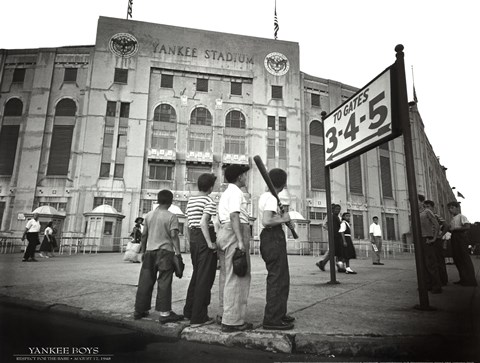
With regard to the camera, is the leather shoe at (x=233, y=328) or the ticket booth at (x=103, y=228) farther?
the ticket booth at (x=103, y=228)

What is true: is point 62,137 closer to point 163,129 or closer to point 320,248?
point 163,129

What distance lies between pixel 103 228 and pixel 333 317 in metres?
21.2

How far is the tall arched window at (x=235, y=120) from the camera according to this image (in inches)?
1078

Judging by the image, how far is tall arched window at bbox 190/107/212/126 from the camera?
88.3 ft

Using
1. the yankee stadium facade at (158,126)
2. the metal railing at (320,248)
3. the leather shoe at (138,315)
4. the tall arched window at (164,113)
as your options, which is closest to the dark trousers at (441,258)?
the leather shoe at (138,315)

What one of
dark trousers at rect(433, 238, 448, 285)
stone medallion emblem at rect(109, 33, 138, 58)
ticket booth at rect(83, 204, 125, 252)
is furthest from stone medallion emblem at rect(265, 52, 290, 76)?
dark trousers at rect(433, 238, 448, 285)

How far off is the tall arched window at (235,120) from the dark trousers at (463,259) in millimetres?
22363

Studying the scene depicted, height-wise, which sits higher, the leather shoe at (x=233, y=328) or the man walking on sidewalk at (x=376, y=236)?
the man walking on sidewalk at (x=376, y=236)

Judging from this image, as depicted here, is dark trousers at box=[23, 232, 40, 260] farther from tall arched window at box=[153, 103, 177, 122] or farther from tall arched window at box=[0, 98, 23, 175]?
tall arched window at box=[0, 98, 23, 175]

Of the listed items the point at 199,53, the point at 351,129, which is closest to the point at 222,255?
the point at 351,129

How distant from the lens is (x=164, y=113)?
26609 mm

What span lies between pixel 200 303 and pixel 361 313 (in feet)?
6.22

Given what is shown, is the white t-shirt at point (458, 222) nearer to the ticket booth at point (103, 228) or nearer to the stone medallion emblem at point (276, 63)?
the ticket booth at point (103, 228)

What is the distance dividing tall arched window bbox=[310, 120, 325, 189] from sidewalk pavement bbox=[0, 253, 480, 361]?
22106 mm
